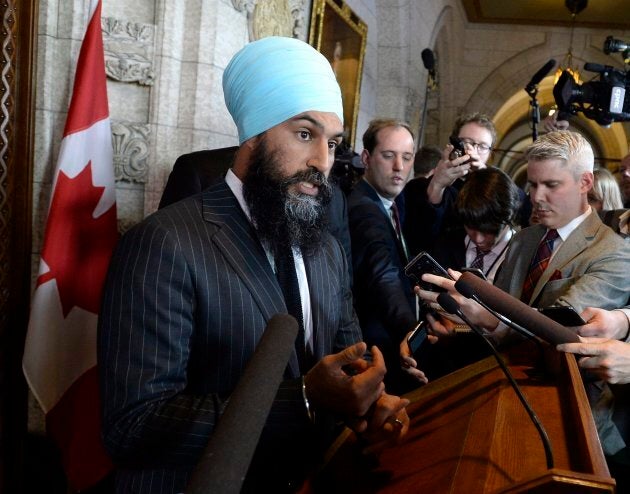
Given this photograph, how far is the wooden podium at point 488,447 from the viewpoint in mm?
925

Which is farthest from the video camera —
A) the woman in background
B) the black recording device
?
the black recording device

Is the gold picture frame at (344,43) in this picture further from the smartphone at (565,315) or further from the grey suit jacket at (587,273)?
the smartphone at (565,315)

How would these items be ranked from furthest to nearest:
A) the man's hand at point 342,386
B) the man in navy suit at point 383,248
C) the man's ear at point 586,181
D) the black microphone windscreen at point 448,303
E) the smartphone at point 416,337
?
the man in navy suit at point 383,248 < the man's ear at point 586,181 < the smartphone at point 416,337 < the black microphone windscreen at point 448,303 < the man's hand at point 342,386

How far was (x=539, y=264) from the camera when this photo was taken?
2416mm

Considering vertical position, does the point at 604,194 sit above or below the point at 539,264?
above

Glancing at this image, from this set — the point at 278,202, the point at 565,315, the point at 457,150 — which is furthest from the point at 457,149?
the point at 278,202

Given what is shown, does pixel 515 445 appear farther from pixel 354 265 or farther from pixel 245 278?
pixel 354 265

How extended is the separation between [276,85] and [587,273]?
123 cm

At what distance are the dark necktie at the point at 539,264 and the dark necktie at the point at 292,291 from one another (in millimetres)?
1076

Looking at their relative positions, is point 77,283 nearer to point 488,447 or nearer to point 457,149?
point 488,447

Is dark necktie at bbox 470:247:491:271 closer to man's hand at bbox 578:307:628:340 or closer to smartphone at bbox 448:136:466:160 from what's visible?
→ smartphone at bbox 448:136:466:160

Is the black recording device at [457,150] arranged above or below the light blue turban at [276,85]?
below

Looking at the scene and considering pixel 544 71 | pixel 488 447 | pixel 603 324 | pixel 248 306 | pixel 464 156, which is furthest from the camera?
pixel 544 71

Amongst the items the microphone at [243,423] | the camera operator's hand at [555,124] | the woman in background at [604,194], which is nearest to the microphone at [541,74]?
the camera operator's hand at [555,124]
